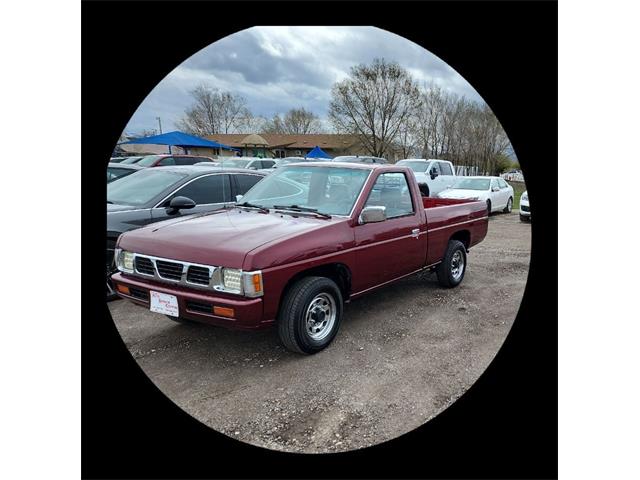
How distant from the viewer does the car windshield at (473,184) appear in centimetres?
1469

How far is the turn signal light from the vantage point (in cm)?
310

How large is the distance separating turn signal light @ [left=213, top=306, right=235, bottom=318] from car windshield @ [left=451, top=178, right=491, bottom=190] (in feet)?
43.6

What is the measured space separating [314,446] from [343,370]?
0.92 meters

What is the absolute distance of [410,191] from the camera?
512cm

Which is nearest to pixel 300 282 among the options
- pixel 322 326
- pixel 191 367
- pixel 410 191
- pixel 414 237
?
pixel 322 326

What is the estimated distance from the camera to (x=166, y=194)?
5.61m

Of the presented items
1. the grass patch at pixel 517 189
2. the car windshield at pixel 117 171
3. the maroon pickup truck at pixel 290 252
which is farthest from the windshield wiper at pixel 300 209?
the grass patch at pixel 517 189

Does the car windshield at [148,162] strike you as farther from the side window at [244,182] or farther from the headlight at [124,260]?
the headlight at [124,260]

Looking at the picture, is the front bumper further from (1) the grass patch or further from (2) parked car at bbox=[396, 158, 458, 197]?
(1) the grass patch

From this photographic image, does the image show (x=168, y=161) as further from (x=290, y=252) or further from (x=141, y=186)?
(x=290, y=252)

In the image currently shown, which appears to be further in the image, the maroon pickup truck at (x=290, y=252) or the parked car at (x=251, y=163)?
the parked car at (x=251, y=163)

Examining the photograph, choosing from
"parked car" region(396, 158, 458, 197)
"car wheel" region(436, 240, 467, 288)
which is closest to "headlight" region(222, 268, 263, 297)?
"car wheel" region(436, 240, 467, 288)

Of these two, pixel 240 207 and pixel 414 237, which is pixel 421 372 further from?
pixel 240 207

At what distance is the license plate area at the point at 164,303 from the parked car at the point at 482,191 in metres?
12.4
